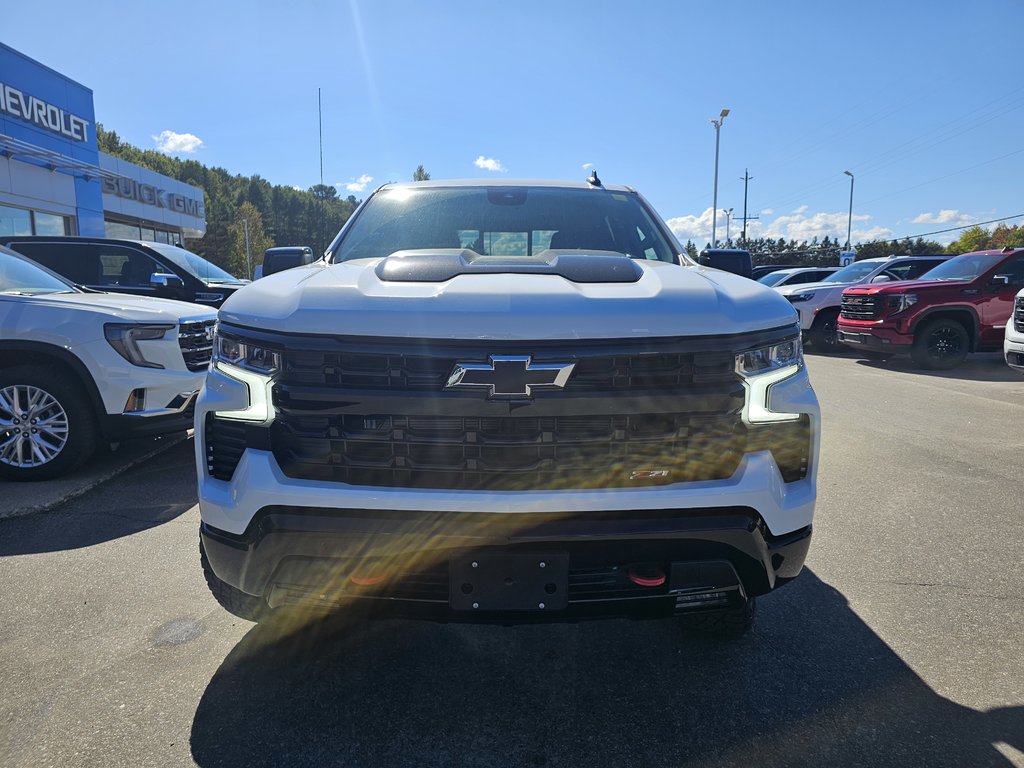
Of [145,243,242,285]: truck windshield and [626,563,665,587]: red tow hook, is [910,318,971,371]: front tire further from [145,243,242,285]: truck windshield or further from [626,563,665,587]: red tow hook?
[626,563,665,587]: red tow hook

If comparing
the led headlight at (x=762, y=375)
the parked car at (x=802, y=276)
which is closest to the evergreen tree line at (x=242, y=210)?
the parked car at (x=802, y=276)

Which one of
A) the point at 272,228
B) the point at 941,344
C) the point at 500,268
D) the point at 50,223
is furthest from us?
the point at 272,228

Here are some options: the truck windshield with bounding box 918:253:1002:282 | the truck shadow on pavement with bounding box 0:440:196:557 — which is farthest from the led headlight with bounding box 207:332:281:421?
the truck windshield with bounding box 918:253:1002:282

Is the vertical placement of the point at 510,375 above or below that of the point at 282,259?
below

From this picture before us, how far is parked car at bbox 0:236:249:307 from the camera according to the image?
782 cm

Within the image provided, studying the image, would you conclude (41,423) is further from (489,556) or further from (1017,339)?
(1017,339)

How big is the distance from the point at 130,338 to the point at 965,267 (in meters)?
11.6

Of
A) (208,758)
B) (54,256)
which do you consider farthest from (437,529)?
(54,256)

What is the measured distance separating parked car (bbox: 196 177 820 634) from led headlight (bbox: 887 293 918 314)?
9856 mm

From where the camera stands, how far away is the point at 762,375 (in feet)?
6.40

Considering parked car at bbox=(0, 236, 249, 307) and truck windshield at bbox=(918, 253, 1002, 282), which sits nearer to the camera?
parked car at bbox=(0, 236, 249, 307)

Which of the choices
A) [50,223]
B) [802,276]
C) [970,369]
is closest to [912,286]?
[970,369]

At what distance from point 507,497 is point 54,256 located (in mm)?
8201

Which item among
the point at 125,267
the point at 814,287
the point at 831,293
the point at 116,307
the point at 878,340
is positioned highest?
the point at 125,267
